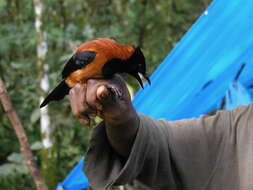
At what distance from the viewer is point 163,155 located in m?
1.03

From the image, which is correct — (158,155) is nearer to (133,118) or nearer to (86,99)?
(133,118)

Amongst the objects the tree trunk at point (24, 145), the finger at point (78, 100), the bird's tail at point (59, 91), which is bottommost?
the tree trunk at point (24, 145)

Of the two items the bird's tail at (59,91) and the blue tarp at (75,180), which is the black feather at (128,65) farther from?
the blue tarp at (75,180)

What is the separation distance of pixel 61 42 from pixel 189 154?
2.28 m

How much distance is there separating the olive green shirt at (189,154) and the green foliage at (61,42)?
137cm

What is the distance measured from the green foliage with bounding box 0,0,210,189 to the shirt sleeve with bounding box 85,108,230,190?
1.36 m

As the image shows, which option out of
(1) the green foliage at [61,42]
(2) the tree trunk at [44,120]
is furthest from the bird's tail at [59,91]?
(2) the tree trunk at [44,120]

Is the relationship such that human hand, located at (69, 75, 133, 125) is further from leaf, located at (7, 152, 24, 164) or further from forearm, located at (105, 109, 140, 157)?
leaf, located at (7, 152, 24, 164)

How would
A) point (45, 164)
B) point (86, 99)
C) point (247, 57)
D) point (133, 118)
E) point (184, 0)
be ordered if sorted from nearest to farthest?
point (86, 99)
point (133, 118)
point (247, 57)
point (45, 164)
point (184, 0)

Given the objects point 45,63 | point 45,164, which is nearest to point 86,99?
point 45,164

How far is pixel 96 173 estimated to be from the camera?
942 millimetres

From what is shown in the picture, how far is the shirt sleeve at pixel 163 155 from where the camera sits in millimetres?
937

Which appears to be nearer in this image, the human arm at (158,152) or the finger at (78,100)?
the finger at (78,100)

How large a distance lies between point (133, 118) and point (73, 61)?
20 cm
